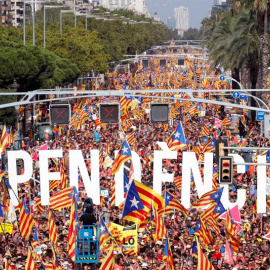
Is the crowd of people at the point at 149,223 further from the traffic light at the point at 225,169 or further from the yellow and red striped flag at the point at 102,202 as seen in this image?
the traffic light at the point at 225,169

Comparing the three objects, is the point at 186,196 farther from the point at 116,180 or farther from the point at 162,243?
the point at 162,243

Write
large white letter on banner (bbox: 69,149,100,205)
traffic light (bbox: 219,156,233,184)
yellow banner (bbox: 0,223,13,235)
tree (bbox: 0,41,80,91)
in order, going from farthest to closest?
tree (bbox: 0,41,80,91), large white letter on banner (bbox: 69,149,100,205), yellow banner (bbox: 0,223,13,235), traffic light (bbox: 219,156,233,184)

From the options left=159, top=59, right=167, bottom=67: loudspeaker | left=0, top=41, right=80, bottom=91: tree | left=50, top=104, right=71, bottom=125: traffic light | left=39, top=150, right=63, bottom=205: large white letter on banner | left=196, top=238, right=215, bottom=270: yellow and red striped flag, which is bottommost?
left=196, top=238, right=215, bottom=270: yellow and red striped flag

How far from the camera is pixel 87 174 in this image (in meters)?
36.1

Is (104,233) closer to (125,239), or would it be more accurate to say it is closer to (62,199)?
(125,239)

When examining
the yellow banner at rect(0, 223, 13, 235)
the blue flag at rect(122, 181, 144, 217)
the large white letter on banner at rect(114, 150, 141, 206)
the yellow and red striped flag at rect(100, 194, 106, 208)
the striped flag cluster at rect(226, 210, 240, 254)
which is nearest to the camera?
the striped flag cluster at rect(226, 210, 240, 254)

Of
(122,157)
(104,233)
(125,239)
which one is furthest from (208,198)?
(122,157)

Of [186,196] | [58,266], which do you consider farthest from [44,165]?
[58,266]

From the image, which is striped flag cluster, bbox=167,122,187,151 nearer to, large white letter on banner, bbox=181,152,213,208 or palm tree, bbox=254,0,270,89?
large white letter on banner, bbox=181,152,213,208

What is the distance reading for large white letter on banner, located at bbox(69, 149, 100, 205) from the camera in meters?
34.9

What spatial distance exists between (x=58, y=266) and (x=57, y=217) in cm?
898

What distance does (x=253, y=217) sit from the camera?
34.0m

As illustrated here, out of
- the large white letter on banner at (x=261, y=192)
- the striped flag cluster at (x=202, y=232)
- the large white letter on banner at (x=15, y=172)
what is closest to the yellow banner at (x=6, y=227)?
the large white letter on banner at (x=15, y=172)

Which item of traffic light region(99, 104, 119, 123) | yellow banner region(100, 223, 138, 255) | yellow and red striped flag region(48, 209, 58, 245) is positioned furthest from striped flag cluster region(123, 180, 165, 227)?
traffic light region(99, 104, 119, 123)
